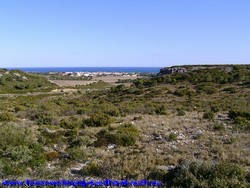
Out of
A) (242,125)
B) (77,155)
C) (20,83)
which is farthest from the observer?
(20,83)

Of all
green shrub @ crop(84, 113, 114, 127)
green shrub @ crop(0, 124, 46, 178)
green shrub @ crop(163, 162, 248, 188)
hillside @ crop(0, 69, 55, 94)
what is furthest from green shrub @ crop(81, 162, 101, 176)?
hillside @ crop(0, 69, 55, 94)

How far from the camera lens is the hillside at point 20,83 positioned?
6831cm

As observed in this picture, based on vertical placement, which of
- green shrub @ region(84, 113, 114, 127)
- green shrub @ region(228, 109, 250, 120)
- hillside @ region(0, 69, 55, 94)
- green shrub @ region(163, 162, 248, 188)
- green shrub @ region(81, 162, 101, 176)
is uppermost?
green shrub @ region(163, 162, 248, 188)

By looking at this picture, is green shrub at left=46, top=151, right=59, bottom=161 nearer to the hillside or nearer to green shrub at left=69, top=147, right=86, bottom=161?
green shrub at left=69, top=147, right=86, bottom=161

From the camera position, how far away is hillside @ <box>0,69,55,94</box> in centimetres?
6831

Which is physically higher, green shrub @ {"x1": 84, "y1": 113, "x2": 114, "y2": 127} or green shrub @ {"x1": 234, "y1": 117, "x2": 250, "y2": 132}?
green shrub @ {"x1": 234, "y1": 117, "x2": 250, "y2": 132}

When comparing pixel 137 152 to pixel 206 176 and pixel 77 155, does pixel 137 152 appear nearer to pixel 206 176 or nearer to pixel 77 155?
pixel 77 155

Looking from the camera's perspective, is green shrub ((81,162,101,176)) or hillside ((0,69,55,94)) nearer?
green shrub ((81,162,101,176))

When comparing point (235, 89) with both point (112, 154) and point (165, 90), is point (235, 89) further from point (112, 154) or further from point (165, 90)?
point (112, 154)

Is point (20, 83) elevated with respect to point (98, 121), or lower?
lower

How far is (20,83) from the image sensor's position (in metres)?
74.9

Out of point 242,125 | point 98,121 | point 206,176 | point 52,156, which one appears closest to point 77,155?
point 52,156

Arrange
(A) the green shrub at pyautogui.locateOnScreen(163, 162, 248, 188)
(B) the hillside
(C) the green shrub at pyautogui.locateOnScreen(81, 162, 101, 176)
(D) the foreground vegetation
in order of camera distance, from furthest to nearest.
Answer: (B) the hillside
(C) the green shrub at pyautogui.locateOnScreen(81, 162, 101, 176)
(D) the foreground vegetation
(A) the green shrub at pyautogui.locateOnScreen(163, 162, 248, 188)

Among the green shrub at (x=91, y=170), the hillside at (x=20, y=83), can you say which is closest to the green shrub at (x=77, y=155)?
the green shrub at (x=91, y=170)
